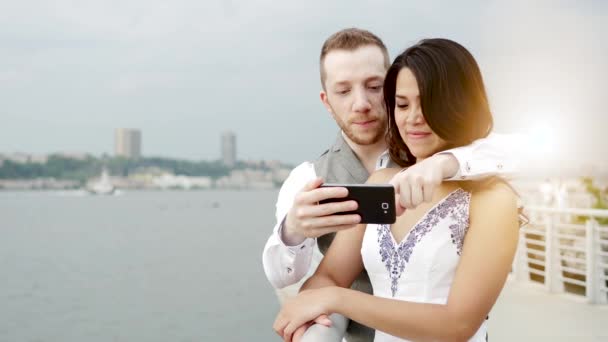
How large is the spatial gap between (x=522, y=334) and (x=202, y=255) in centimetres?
4882

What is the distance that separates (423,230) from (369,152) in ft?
1.91

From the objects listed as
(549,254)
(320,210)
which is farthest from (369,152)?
(549,254)

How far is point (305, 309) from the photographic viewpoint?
1.73 meters

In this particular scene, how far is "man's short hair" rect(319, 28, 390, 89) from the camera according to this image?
2340mm

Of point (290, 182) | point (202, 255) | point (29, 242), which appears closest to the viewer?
point (290, 182)

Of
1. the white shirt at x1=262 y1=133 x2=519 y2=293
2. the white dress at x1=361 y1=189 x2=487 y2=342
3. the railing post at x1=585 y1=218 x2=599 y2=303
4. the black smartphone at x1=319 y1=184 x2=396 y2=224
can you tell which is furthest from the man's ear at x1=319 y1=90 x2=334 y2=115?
the railing post at x1=585 y1=218 x2=599 y2=303

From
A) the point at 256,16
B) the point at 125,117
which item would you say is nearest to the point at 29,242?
the point at 125,117

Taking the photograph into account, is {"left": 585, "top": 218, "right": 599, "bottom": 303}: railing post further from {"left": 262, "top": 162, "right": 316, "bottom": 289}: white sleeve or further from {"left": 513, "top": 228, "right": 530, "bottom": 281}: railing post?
{"left": 262, "top": 162, "right": 316, "bottom": 289}: white sleeve

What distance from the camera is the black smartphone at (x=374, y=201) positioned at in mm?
1472

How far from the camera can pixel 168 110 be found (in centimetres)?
9244

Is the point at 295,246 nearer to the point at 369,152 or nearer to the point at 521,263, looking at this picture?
the point at 369,152

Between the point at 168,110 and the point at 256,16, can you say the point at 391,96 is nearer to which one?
the point at 168,110

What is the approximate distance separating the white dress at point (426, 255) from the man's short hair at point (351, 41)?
744mm

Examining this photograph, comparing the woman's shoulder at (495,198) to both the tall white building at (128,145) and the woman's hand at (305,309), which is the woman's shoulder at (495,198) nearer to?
the woman's hand at (305,309)
